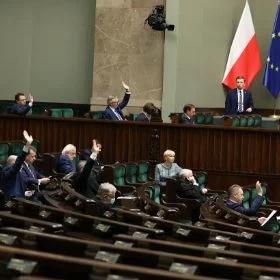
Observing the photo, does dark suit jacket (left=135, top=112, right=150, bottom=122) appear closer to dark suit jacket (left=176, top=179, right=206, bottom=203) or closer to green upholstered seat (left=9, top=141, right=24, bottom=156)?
green upholstered seat (left=9, top=141, right=24, bottom=156)

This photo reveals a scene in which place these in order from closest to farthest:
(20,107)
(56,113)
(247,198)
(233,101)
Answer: (247,198) < (20,107) < (56,113) < (233,101)

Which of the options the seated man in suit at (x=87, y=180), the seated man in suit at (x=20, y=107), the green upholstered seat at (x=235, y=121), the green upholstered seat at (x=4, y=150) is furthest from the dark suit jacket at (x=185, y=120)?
the seated man in suit at (x=87, y=180)

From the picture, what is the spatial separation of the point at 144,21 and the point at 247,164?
3.90 metres

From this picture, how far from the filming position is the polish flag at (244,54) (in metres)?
15.8

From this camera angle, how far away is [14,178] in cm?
796

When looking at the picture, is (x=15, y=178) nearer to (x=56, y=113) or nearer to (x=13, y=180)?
(x=13, y=180)

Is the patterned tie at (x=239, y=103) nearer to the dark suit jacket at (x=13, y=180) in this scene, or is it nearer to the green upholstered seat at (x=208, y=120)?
the green upholstered seat at (x=208, y=120)

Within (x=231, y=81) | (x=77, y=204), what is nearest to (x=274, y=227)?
(x=77, y=204)

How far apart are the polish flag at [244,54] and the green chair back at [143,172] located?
16.6ft

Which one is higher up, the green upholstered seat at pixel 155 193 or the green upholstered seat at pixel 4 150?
the green upholstered seat at pixel 4 150

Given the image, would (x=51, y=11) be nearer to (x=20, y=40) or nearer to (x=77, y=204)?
(x=20, y=40)

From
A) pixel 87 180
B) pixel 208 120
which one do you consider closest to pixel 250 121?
pixel 208 120

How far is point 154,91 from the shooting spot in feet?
47.6

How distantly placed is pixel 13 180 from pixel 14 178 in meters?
0.02
